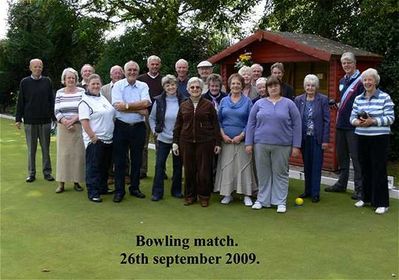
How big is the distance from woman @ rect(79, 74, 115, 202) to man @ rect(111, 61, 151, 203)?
0.11 meters

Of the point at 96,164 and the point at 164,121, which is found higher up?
the point at 164,121

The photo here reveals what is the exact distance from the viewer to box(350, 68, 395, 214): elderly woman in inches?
222

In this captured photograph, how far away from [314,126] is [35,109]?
3.91 m

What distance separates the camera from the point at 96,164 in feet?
20.4

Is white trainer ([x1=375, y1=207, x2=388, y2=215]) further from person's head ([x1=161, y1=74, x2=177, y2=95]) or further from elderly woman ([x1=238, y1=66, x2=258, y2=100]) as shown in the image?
person's head ([x1=161, y1=74, x2=177, y2=95])

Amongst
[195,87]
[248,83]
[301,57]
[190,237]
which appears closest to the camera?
[190,237]

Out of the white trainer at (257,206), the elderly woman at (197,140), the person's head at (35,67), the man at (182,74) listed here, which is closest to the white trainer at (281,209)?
the white trainer at (257,206)

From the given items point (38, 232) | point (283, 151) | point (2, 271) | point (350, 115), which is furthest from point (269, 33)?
point (2, 271)

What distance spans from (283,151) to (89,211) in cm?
230

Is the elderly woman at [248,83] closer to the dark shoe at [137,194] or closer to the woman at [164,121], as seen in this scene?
the woman at [164,121]

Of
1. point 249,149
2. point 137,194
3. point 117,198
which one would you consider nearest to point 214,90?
point 249,149

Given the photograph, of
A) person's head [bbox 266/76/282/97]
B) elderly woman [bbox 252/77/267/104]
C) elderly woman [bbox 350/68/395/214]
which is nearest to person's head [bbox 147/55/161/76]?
elderly woman [bbox 252/77/267/104]

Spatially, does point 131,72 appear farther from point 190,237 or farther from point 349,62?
point 349,62

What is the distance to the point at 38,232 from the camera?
504 centimetres
